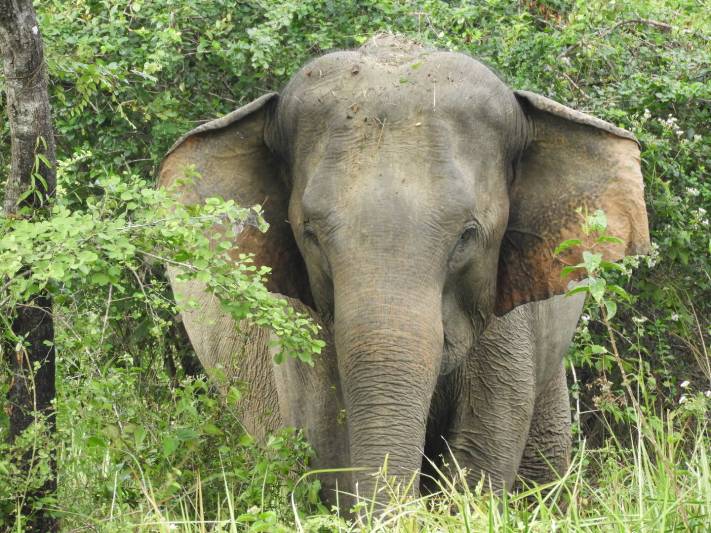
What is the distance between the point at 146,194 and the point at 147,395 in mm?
2367

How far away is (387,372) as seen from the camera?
14.2 ft

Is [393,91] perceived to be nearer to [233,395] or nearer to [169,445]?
[233,395]

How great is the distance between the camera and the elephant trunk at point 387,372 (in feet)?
14.2

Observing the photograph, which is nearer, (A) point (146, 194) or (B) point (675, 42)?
(A) point (146, 194)

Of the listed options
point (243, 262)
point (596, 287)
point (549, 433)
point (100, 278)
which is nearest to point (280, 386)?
Answer: point (243, 262)

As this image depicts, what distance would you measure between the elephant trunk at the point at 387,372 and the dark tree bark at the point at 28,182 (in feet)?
3.21

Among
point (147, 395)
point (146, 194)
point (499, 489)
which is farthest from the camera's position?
point (147, 395)

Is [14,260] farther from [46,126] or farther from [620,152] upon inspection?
[620,152]

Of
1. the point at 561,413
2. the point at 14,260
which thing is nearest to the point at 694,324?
the point at 561,413

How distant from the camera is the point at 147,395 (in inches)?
252

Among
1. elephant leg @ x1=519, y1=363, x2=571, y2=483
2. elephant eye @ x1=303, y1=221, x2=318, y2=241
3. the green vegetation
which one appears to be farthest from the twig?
elephant eye @ x1=303, y1=221, x2=318, y2=241

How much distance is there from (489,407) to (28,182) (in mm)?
1894

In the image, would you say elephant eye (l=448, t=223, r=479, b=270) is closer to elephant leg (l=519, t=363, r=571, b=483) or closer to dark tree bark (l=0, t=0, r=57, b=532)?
dark tree bark (l=0, t=0, r=57, b=532)

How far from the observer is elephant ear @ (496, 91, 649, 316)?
16.6ft
